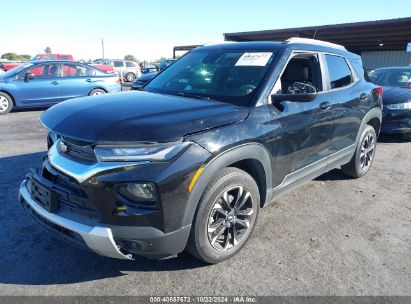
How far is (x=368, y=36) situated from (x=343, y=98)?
893 inches

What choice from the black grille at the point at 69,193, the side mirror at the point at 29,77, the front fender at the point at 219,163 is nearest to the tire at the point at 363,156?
the front fender at the point at 219,163

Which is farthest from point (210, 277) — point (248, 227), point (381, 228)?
point (381, 228)

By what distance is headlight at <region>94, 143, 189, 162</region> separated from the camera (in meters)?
2.36

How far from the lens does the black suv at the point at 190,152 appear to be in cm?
A: 238

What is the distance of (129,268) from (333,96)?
9.34ft

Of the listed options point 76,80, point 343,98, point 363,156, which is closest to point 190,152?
point 343,98

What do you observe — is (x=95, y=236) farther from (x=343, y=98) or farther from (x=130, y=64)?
(x=130, y=64)

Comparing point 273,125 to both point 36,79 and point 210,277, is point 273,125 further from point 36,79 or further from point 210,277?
point 36,79

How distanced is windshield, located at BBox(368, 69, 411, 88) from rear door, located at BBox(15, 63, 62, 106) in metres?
8.67

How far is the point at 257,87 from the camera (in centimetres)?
321

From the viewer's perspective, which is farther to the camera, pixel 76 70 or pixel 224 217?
pixel 76 70

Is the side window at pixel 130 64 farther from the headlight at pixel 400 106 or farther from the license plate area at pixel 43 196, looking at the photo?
the license plate area at pixel 43 196

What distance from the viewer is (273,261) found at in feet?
10.0

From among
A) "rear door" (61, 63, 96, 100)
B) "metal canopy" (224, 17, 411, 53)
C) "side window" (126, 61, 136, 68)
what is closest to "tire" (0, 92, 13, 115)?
"rear door" (61, 63, 96, 100)
